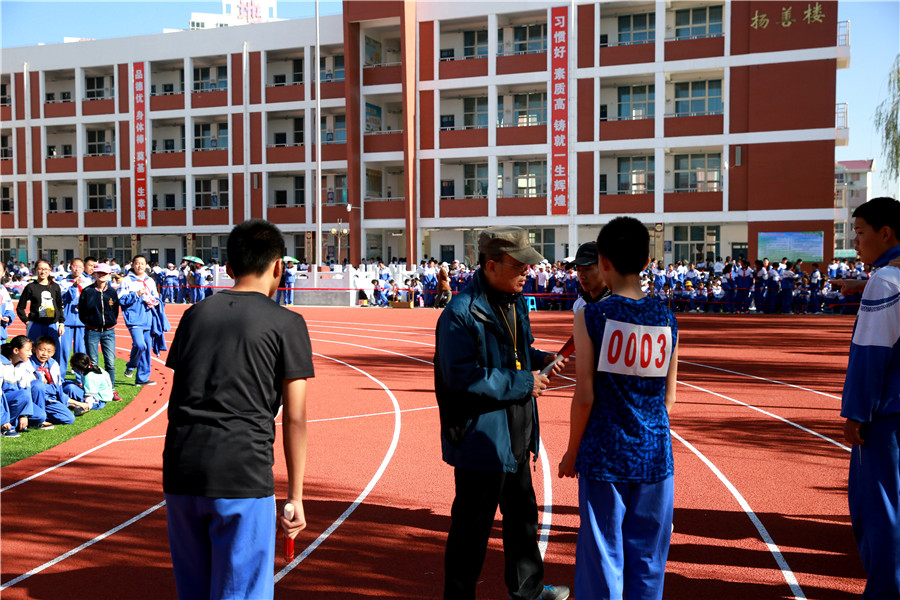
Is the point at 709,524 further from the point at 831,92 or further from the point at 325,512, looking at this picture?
the point at 831,92

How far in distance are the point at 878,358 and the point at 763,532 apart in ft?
7.33

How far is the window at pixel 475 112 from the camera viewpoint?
4216 cm

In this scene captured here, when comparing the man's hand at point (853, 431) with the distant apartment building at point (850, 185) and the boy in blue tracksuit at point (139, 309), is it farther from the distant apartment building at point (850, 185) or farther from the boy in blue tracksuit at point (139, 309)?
the distant apartment building at point (850, 185)

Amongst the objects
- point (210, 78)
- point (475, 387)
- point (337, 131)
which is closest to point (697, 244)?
point (337, 131)

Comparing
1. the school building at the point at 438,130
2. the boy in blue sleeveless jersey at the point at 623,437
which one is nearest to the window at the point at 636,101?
the school building at the point at 438,130

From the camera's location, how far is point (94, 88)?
167 feet

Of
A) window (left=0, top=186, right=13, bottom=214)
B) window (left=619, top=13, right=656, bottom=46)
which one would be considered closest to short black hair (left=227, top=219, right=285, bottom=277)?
window (left=619, top=13, right=656, bottom=46)

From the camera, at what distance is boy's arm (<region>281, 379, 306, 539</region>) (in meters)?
3.01

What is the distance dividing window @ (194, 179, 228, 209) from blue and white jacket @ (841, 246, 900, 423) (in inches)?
1851

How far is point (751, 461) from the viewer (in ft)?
25.6

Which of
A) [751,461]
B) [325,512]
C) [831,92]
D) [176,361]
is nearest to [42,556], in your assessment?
[325,512]

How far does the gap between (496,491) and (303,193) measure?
146 feet

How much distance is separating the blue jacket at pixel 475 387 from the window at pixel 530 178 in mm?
37598

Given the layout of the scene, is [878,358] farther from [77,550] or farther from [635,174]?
[635,174]
